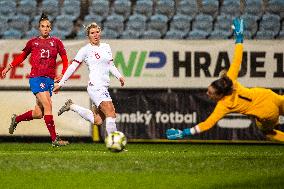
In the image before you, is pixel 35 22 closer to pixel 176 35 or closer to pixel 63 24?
pixel 63 24

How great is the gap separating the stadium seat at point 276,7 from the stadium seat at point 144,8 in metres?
3.26

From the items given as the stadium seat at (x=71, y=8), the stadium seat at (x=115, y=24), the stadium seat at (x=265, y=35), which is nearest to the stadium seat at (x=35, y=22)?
the stadium seat at (x=71, y=8)

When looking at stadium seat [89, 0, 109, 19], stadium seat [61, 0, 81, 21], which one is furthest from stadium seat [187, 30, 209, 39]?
stadium seat [61, 0, 81, 21]

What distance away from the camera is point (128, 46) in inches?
709

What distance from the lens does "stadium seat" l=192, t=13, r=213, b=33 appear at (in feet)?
66.6

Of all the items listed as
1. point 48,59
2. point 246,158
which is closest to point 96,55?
point 48,59

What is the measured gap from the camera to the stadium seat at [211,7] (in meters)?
21.0

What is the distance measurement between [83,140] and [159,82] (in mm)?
2259

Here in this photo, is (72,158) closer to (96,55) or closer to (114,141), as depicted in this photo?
(114,141)

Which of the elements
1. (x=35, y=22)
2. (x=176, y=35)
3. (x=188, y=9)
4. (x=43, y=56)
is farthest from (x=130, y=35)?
(x=43, y=56)

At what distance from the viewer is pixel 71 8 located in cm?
2214

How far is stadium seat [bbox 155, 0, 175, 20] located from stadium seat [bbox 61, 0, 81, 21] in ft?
7.92

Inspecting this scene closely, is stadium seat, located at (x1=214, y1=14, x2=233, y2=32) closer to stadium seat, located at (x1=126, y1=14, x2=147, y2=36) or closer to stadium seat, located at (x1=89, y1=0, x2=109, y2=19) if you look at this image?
stadium seat, located at (x1=126, y1=14, x2=147, y2=36)

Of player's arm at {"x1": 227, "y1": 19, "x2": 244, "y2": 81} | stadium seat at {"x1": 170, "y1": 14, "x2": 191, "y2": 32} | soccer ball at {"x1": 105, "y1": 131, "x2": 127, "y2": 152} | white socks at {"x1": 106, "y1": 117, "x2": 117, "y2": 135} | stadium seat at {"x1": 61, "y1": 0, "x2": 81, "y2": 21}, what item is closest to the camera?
player's arm at {"x1": 227, "y1": 19, "x2": 244, "y2": 81}
